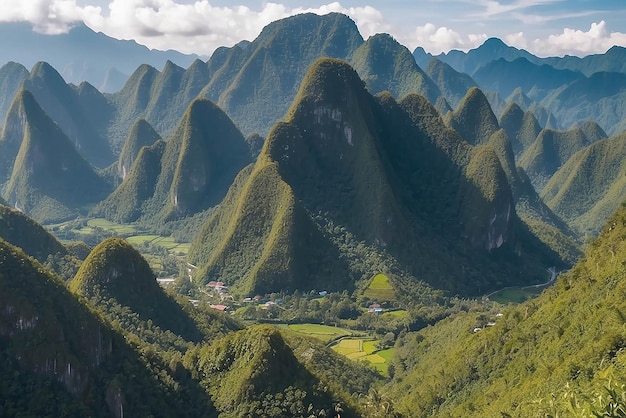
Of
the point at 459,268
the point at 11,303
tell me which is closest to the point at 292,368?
the point at 11,303

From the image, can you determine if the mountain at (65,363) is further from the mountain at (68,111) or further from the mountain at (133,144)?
the mountain at (68,111)


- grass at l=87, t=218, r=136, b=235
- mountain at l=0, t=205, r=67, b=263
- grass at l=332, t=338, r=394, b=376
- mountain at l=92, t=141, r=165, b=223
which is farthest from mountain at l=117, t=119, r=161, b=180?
grass at l=332, t=338, r=394, b=376

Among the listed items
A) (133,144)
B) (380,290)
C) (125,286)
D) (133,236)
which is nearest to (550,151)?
(133,144)

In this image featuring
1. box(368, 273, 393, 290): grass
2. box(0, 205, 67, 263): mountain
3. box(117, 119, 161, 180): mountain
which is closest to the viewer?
box(0, 205, 67, 263): mountain

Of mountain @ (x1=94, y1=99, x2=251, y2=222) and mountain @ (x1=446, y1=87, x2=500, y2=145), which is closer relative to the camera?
mountain @ (x1=94, y1=99, x2=251, y2=222)

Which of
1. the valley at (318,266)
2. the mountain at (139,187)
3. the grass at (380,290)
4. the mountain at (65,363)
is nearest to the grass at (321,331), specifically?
the valley at (318,266)

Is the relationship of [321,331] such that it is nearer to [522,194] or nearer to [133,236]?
[133,236]

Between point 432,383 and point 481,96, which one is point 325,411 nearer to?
point 432,383

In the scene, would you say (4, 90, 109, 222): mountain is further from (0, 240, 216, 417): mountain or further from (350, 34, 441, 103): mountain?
(0, 240, 216, 417): mountain
